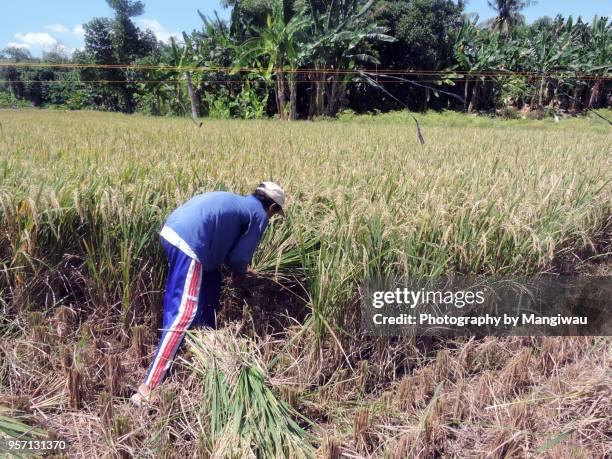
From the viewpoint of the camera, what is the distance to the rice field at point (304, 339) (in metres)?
1.99

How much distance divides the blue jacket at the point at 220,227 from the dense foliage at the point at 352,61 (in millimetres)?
12866

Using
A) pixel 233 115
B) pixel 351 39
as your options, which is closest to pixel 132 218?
pixel 351 39

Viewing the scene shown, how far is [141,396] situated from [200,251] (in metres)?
0.74

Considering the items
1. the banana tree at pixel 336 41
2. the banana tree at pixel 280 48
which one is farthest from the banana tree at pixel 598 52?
the banana tree at pixel 280 48

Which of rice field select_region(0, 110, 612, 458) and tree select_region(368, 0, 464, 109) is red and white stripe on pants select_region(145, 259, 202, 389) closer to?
rice field select_region(0, 110, 612, 458)

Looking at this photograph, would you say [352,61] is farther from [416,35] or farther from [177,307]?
[177,307]

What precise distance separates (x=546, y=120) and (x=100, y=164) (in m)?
16.5

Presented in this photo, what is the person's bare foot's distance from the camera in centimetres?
213

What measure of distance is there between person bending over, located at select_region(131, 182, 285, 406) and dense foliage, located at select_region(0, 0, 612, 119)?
12.9m

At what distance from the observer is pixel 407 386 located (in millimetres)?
2223

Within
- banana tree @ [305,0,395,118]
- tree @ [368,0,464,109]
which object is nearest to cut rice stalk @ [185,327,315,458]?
banana tree @ [305,0,395,118]

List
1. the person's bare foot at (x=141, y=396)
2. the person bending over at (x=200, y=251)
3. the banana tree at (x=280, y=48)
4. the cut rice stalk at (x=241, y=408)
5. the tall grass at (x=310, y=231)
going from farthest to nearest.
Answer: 1. the banana tree at (x=280, y=48)
2. the tall grass at (x=310, y=231)
3. the person bending over at (x=200, y=251)
4. the person's bare foot at (x=141, y=396)
5. the cut rice stalk at (x=241, y=408)

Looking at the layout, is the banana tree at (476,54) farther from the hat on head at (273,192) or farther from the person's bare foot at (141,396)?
the person's bare foot at (141,396)

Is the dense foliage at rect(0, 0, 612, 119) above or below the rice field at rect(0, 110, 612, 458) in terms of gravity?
above
